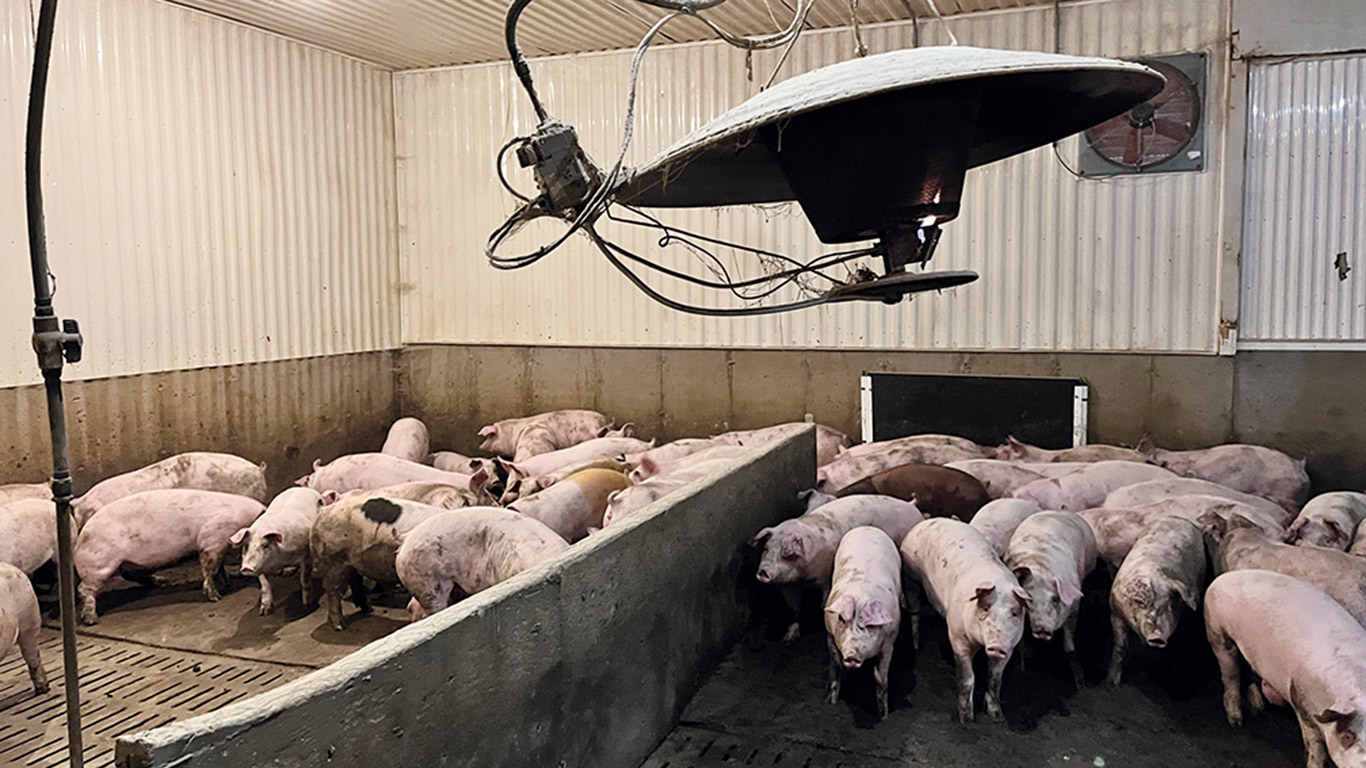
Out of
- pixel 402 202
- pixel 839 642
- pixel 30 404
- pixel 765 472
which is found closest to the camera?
pixel 839 642

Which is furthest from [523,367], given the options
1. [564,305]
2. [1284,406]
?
[1284,406]

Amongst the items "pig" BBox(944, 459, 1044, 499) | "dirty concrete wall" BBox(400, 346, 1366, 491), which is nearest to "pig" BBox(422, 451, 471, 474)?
"dirty concrete wall" BBox(400, 346, 1366, 491)

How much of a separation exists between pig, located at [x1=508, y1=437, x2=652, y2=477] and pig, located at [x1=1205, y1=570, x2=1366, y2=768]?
3856 millimetres

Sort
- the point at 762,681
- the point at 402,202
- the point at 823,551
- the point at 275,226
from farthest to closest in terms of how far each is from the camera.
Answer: the point at 402,202, the point at 275,226, the point at 823,551, the point at 762,681

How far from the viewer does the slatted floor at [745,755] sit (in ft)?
→ 10.9

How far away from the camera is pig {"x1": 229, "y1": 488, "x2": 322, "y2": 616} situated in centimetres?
495

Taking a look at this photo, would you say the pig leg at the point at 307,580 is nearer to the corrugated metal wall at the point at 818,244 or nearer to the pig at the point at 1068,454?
the corrugated metal wall at the point at 818,244

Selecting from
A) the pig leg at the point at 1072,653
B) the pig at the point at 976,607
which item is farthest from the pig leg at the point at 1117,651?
the pig at the point at 976,607

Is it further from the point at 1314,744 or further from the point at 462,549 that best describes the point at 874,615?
the point at 462,549

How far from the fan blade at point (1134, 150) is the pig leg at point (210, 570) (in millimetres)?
6352

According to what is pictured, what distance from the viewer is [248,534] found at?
5.07 metres

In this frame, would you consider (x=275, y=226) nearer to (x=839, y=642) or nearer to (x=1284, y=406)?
(x=839, y=642)

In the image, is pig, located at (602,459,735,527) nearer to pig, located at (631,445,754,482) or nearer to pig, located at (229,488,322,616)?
pig, located at (631,445,754,482)

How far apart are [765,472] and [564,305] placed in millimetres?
3727
